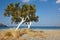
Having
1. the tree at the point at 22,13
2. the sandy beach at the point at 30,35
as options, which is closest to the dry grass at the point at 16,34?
the sandy beach at the point at 30,35

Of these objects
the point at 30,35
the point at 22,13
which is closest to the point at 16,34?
the point at 30,35

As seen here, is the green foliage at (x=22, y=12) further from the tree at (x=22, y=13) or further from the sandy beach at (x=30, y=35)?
the sandy beach at (x=30, y=35)

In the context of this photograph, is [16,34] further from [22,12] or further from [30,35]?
[22,12]

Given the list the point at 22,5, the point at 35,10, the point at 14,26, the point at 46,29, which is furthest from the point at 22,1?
the point at 46,29

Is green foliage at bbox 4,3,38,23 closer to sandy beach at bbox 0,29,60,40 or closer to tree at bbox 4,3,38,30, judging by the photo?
tree at bbox 4,3,38,30

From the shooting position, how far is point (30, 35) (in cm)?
196

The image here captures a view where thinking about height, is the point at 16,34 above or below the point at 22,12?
below

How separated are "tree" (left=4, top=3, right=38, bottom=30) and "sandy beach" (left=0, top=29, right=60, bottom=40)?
13 cm

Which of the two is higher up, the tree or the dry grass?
the tree

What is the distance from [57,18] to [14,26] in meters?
0.70

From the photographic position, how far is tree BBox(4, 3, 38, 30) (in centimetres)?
195

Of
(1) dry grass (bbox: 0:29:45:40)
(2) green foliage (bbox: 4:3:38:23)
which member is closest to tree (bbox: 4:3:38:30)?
(2) green foliage (bbox: 4:3:38:23)

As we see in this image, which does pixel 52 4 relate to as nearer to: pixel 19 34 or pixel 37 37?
pixel 37 37

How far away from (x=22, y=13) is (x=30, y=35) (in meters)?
0.37
